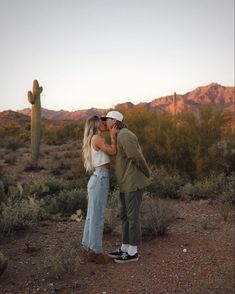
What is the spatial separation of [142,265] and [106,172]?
58.9 inches

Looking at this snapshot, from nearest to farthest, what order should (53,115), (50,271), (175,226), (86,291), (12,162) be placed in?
1. (86,291)
2. (50,271)
3. (175,226)
4. (12,162)
5. (53,115)

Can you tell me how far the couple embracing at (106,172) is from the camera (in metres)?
6.41

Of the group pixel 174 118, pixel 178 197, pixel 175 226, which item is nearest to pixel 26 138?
pixel 174 118

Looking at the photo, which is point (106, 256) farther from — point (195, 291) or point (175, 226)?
point (175, 226)

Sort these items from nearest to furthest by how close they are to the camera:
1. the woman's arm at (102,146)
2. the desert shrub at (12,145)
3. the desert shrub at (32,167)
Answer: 1. the woman's arm at (102,146)
2. the desert shrub at (32,167)
3. the desert shrub at (12,145)

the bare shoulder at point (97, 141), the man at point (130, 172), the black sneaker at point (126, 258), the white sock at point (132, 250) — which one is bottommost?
the black sneaker at point (126, 258)

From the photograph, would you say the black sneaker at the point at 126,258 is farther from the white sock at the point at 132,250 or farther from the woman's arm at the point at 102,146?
the woman's arm at the point at 102,146

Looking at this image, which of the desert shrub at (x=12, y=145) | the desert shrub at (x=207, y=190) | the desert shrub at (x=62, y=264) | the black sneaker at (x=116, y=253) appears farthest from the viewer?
the desert shrub at (x=12, y=145)

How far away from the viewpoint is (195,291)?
5879 mm

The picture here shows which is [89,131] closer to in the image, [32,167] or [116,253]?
[116,253]

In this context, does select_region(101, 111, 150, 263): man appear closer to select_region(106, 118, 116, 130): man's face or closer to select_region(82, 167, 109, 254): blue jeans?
select_region(106, 118, 116, 130): man's face

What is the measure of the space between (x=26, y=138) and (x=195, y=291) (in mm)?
32660

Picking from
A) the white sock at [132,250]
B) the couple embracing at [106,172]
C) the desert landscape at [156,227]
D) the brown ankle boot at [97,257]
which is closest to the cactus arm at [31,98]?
the desert landscape at [156,227]

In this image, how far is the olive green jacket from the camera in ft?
20.6
